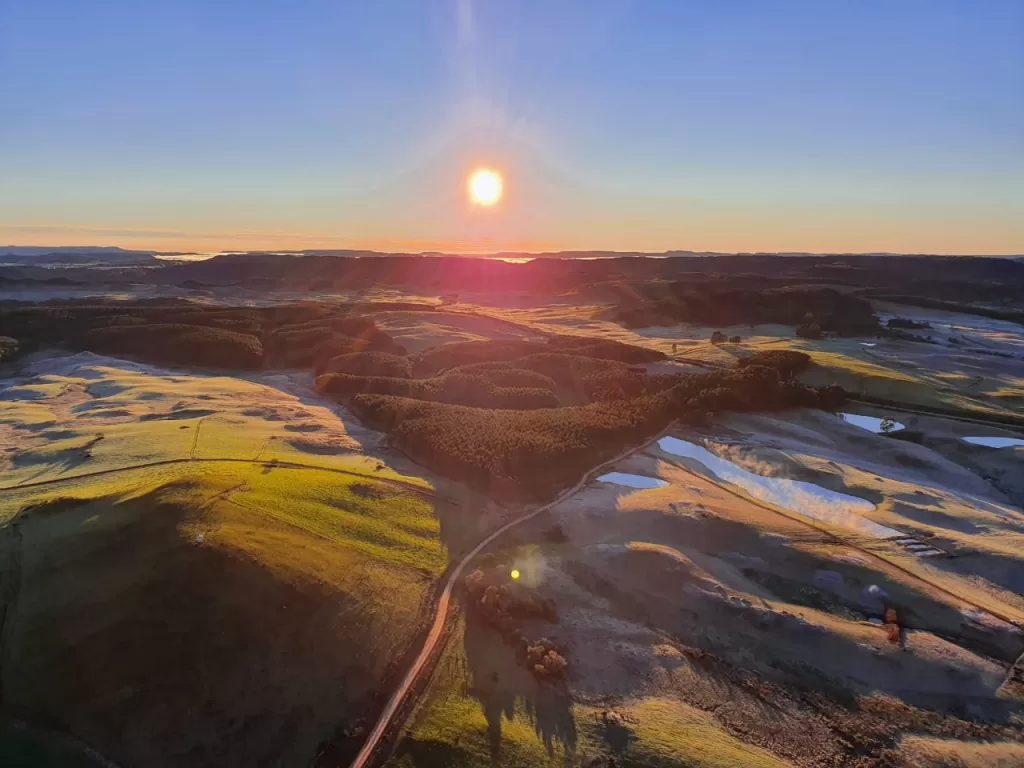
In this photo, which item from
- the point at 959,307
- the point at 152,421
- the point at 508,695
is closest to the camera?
the point at 508,695

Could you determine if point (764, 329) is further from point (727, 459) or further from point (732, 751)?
point (732, 751)

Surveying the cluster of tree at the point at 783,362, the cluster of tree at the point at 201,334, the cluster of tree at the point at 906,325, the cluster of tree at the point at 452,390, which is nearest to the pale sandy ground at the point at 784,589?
the cluster of tree at the point at 452,390

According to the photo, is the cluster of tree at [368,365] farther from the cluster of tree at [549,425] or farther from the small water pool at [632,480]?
the small water pool at [632,480]

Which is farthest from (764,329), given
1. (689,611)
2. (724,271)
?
(724,271)

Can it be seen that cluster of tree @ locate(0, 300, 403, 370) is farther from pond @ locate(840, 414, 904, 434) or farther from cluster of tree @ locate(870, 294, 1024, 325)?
cluster of tree @ locate(870, 294, 1024, 325)

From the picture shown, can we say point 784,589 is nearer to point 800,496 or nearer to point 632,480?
point 800,496

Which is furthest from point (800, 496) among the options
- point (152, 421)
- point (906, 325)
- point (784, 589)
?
point (906, 325)
